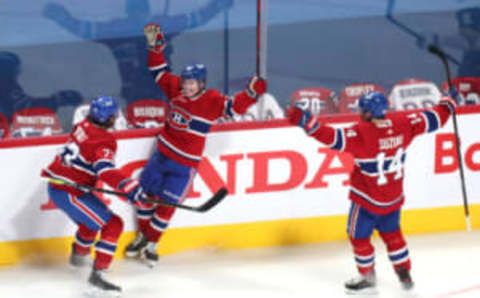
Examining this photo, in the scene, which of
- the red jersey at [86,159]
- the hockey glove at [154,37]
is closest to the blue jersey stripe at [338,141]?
the red jersey at [86,159]

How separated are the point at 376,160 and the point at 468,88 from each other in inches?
70.5

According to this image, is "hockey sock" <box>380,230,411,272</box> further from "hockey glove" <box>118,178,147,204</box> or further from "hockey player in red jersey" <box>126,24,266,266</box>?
"hockey glove" <box>118,178,147,204</box>

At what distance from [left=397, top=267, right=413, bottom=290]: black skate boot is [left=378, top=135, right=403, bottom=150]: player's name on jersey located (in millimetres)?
755

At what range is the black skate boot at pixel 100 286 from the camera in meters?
6.50

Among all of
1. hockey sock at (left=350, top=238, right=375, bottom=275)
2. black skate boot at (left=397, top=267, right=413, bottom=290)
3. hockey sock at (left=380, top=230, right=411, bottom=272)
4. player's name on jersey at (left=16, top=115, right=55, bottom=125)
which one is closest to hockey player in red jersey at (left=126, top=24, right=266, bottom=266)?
player's name on jersey at (left=16, top=115, right=55, bottom=125)

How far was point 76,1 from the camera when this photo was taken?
23.5ft

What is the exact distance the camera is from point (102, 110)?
636cm

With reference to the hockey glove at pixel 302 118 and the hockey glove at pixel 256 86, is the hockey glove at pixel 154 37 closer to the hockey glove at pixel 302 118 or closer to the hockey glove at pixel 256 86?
the hockey glove at pixel 256 86

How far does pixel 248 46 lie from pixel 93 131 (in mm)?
1434

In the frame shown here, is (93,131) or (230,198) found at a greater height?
(93,131)

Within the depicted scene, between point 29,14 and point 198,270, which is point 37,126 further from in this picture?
point 198,270

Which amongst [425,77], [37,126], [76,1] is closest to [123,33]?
[76,1]

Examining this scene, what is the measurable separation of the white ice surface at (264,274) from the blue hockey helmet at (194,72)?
44.8 inches

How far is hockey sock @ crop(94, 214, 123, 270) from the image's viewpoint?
21.2ft
